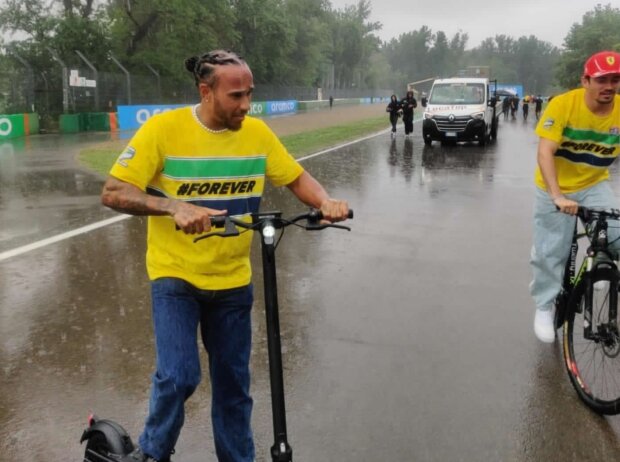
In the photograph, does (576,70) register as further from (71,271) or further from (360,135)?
(71,271)

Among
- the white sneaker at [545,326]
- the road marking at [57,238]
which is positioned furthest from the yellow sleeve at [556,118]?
the road marking at [57,238]

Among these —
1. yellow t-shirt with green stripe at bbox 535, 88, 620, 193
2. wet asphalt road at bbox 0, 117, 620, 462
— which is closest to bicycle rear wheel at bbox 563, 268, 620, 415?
wet asphalt road at bbox 0, 117, 620, 462

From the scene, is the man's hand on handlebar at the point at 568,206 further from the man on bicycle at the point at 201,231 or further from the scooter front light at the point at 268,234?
the scooter front light at the point at 268,234

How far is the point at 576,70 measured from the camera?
7531cm

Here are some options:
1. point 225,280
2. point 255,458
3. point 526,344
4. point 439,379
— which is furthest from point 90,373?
point 526,344

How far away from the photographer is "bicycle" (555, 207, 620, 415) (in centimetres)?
371

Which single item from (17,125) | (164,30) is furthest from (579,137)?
(164,30)

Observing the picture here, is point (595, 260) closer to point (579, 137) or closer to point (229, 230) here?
point (579, 137)

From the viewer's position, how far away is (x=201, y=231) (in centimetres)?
237

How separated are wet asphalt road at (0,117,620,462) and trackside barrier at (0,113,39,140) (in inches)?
626

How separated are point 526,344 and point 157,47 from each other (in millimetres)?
43245

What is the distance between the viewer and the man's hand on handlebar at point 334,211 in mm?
2686

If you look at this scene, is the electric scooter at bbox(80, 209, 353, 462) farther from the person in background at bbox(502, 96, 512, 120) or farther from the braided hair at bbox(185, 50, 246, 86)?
the person in background at bbox(502, 96, 512, 120)

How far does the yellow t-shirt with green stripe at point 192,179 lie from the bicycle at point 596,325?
212 centimetres
